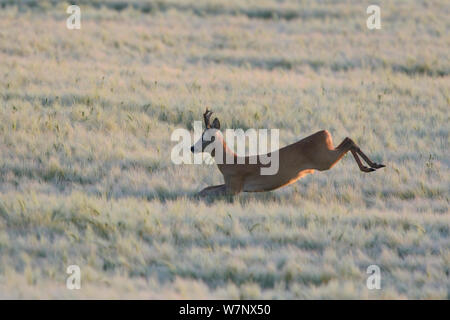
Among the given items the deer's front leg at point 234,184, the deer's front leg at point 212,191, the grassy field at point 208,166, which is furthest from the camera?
the deer's front leg at point 212,191

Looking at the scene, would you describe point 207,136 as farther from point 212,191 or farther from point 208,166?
point 208,166

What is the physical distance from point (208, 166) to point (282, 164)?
7.57 ft

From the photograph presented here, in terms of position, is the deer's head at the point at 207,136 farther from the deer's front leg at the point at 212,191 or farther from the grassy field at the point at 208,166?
the grassy field at the point at 208,166

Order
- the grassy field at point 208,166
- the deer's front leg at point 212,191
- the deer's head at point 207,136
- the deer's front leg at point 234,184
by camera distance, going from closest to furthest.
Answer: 1. the grassy field at point 208,166
2. the deer's head at point 207,136
3. the deer's front leg at point 234,184
4. the deer's front leg at point 212,191

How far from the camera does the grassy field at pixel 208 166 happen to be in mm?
8148

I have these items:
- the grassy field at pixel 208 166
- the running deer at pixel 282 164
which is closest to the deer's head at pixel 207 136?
the running deer at pixel 282 164

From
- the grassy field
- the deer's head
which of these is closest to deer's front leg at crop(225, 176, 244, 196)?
the grassy field

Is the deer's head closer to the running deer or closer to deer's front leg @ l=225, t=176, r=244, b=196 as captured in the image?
the running deer

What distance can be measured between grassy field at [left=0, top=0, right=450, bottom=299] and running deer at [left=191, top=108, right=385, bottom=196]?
249 millimetres

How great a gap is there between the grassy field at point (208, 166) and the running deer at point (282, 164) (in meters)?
0.25

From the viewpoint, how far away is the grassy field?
8.15 meters

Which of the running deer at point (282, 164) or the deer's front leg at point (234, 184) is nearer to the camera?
the running deer at point (282, 164)
